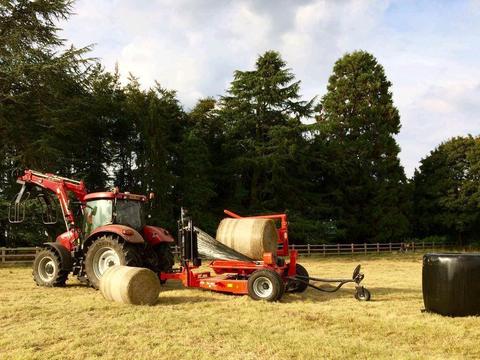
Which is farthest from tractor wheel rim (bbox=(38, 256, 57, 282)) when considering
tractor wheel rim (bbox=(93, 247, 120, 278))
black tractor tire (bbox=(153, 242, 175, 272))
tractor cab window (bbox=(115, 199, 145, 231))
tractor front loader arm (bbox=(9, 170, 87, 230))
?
black tractor tire (bbox=(153, 242, 175, 272))

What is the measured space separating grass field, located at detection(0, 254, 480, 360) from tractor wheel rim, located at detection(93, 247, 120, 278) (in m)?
0.56

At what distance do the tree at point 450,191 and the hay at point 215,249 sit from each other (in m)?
33.7

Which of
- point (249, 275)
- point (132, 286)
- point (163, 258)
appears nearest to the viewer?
point (132, 286)

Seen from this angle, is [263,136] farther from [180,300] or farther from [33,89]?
[180,300]

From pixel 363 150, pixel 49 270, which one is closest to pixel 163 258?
pixel 49 270

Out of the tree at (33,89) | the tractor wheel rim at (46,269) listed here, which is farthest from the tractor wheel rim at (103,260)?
the tree at (33,89)

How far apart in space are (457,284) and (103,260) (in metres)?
6.84

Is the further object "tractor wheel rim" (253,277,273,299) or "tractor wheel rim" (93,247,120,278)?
"tractor wheel rim" (93,247,120,278)

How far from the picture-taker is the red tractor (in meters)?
10.2

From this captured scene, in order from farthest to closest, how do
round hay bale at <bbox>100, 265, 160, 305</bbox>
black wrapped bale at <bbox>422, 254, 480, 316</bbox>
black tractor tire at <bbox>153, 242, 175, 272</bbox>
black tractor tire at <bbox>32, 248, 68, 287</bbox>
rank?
black tractor tire at <bbox>153, 242, 175, 272</bbox>
black tractor tire at <bbox>32, 248, 68, 287</bbox>
round hay bale at <bbox>100, 265, 160, 305</bbox>
black wrapped bale at <bbox>422, 254, 480, 316</bbox>

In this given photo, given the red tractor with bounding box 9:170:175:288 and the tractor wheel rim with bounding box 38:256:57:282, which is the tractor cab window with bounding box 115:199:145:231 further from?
the tractor wheel rim with bounding box 38:256:57:282

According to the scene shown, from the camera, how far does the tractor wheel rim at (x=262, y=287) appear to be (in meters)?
9.38

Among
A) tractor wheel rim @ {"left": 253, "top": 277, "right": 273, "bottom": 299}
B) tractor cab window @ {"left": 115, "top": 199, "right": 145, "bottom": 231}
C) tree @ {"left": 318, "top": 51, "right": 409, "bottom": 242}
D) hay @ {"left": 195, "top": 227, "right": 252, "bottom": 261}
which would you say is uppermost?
tree @ {"left": 318, "top": 51, "right": 409, "bottom": 242}

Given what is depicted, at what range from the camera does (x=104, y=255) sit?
10.3 m
